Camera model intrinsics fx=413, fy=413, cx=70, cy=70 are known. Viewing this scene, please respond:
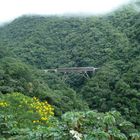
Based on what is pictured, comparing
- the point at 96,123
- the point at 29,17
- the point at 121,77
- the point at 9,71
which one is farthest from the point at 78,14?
the point at 96,123

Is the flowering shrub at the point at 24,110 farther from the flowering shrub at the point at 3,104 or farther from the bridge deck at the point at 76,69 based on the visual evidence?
the bridge deck at the point at 76,69

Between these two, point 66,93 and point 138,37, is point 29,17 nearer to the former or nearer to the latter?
point 138,37

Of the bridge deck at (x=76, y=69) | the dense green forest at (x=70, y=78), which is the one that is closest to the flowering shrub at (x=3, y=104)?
the dense green forest at (x=70, y=78)

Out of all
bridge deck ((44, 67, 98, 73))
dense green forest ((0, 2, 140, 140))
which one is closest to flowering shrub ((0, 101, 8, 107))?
dense green forest ((0, 2, 140, 140))

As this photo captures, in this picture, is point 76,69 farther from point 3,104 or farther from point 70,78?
point 3,104

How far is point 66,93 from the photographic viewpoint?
34.3 m

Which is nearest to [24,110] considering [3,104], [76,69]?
[3,104]

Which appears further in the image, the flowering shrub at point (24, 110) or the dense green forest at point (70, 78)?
the flowering shrub at point (24, 110)

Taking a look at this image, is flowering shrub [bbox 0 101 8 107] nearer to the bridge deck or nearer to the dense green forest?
the dense green forest

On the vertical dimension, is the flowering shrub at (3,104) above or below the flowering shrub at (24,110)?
above

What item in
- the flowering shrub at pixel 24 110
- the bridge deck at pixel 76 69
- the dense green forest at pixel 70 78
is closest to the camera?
the dense green forest at pixel 70 78

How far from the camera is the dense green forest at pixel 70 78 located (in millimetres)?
5324

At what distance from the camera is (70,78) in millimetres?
49281

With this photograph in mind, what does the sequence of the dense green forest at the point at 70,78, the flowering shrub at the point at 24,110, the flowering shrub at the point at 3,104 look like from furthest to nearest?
the flowering shrub at the point at 3,104 < the flowering shrub at the point at 24,110 < the dense green forest at the point at 70,78
